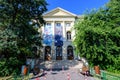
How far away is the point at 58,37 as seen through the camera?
32500 millimetres

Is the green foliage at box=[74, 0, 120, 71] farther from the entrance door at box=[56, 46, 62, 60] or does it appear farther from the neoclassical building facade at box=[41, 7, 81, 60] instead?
the entrance door at box=[56, 46, 62, 60]

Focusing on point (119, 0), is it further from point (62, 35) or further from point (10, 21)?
point (10, 21)

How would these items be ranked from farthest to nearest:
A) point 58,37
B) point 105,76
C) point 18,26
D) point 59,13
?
Answer: point 59,13, point 58,37, point 18,26, point 105,76

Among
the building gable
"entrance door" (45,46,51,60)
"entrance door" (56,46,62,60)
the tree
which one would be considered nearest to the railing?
the tree

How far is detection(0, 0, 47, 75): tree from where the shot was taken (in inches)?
747

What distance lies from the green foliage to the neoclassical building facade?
9205 millimetres

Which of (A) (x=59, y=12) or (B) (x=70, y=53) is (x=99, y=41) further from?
(A) (x=59, y=12)

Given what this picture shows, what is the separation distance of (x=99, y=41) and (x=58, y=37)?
39.0 feet

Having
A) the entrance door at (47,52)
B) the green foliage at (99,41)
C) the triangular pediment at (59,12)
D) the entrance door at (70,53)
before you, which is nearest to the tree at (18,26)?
the green foliage at (99,41)

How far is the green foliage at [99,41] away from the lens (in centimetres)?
2122

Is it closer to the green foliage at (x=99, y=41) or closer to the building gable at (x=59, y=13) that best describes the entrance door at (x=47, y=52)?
the building gable at (x=59, y=13)

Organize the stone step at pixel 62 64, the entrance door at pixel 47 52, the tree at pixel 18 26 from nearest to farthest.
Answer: the tree at pixel 18 26 < the stone step at pixel 62 64 < the entrance door at pixel 47 52

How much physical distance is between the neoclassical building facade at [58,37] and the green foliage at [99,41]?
362 inches

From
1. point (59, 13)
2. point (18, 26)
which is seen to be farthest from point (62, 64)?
point (59, 13)
